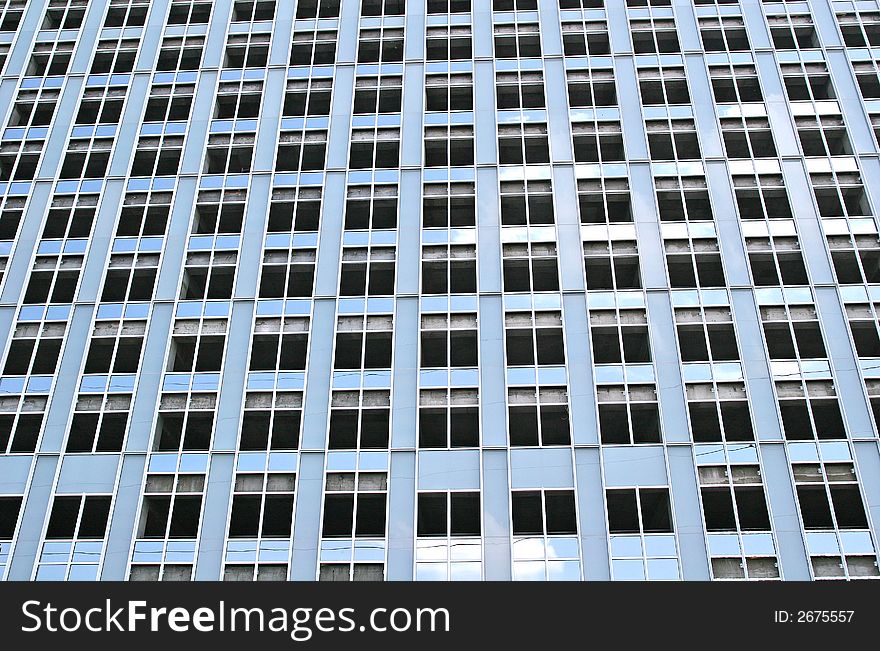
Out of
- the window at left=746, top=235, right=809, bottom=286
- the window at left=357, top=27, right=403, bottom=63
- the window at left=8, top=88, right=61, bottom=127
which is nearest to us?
the window at left=746, top=235, right=809, bottom=286

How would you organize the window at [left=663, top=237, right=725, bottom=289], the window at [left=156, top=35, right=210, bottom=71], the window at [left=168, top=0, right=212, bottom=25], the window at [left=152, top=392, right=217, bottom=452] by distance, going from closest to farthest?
1. the window at [left=152, top=392, right=217, bottom=452]
2. the window at [left=663, top=237, right=725, bottom=289]
3. the window at [left=156, top=35, right=210, bottom=71]
4. the window at [left=168, top=0, right=212, bottom=25]

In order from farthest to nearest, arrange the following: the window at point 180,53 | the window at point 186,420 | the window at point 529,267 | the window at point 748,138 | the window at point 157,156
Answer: the window at point 180,53 < the window at point 157,156 < the window at point 748,138 < the window at point 529,267 < the window at point 186,420

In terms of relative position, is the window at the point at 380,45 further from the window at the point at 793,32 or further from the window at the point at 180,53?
the window at the point at 793,32

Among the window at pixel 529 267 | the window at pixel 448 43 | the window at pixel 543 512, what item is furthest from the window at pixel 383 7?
the window at pixel 543 512

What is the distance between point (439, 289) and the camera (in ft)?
131

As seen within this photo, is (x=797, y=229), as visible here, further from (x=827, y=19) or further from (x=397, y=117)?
(x=397, y=117)

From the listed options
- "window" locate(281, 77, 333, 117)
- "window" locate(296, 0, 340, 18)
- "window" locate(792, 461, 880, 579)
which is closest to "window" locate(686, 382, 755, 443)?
"window" locate(792, 461, 880, 579)

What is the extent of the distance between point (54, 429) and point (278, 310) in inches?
342

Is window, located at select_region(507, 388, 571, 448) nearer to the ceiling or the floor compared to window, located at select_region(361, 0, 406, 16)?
nearer to the floor

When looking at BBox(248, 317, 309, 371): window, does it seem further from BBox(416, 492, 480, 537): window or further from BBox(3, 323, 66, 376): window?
BBox(3, 323, 66, 376): window

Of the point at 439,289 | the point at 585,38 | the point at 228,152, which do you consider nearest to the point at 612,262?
the point at 439,289

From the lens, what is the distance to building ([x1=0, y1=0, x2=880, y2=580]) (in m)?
34.2

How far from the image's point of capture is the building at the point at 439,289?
3422cm
